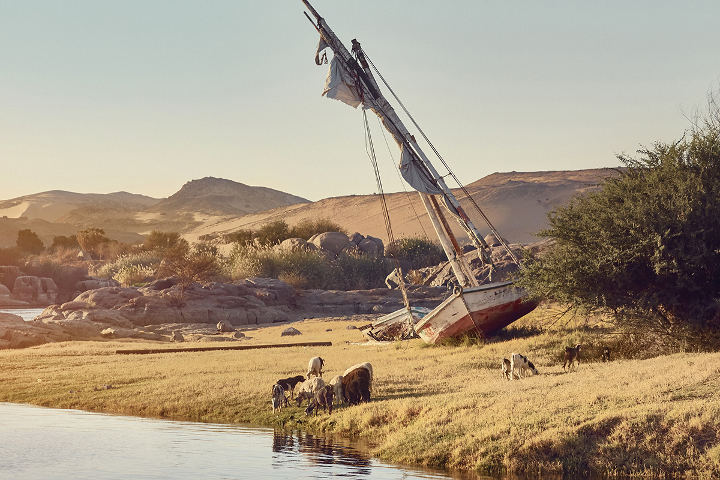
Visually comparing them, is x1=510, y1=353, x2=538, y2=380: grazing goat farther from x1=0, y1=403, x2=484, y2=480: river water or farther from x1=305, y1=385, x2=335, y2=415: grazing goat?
x1=0, y1=403, x2=484, y2=480: river water

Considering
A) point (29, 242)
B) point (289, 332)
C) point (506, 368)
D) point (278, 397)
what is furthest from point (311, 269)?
point (29, 242)

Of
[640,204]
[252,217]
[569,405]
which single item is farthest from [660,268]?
[252,217]

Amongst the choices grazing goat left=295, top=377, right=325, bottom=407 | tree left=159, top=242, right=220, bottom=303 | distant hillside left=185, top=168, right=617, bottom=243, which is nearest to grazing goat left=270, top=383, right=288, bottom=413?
grazing goat left=295, top=377, right=325, bottom=407

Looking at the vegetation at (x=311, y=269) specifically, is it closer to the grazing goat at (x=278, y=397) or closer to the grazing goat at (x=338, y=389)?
the grazing goat at (x=278, y=397)

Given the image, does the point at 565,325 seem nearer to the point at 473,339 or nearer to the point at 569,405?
the point at 473,339

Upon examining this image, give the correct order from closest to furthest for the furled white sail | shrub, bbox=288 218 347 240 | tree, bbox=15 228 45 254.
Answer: the furled white sail → shrub, bbox=288 218 347 240 → tree, bbox=15 228 45 254

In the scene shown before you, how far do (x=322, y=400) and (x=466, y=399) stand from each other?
3.69m

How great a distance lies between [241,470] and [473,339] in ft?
58.5

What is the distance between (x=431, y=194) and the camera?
34.5 metres

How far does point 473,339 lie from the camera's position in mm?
32656

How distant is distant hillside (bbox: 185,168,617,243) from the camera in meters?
144

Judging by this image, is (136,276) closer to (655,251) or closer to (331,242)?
(331,242)

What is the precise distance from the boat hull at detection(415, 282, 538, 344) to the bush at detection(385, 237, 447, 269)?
4574 cm

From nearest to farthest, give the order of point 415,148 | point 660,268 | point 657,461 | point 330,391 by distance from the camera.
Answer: point 657,461, point 330,391, point 660,268, point 415,148
